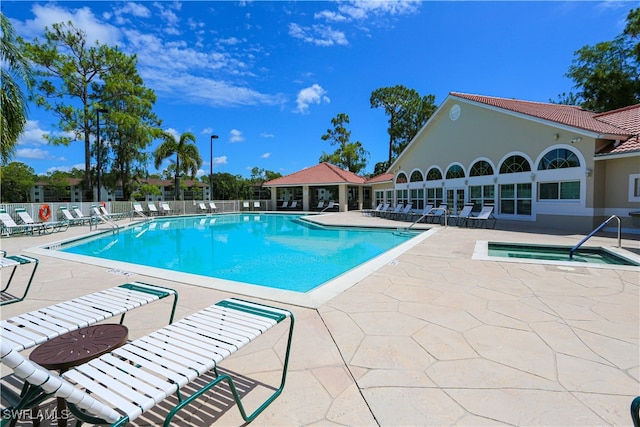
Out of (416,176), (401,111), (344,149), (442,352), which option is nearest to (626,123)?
(416,176)

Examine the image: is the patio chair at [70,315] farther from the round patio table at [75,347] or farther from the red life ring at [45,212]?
the red life ring at [45,212]

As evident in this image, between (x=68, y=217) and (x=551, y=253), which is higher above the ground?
(x=68, y=217)

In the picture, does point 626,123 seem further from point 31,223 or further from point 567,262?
point 31,223

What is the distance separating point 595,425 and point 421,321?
174 centimetres

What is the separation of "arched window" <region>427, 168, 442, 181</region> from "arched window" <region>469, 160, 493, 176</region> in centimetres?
246

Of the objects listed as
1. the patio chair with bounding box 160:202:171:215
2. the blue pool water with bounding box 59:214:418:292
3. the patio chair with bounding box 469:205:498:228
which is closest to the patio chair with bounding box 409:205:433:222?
the patio chair with bounding box 469:205:498:228

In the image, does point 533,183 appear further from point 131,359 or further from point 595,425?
point 131,359

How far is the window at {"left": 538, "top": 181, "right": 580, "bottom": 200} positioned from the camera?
12.5 meters

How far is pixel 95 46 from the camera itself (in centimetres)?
2464

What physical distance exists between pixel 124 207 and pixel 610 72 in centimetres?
3892

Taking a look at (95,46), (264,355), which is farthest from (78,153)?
(264,355)

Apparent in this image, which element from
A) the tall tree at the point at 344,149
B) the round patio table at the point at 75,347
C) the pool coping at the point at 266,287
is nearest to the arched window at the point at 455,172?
the pool coping at the point at 266,287

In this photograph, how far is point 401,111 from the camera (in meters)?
38.9

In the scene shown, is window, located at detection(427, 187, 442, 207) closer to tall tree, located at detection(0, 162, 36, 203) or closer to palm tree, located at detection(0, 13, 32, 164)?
palm tree, located at detection(0, 13, 32, 164)
